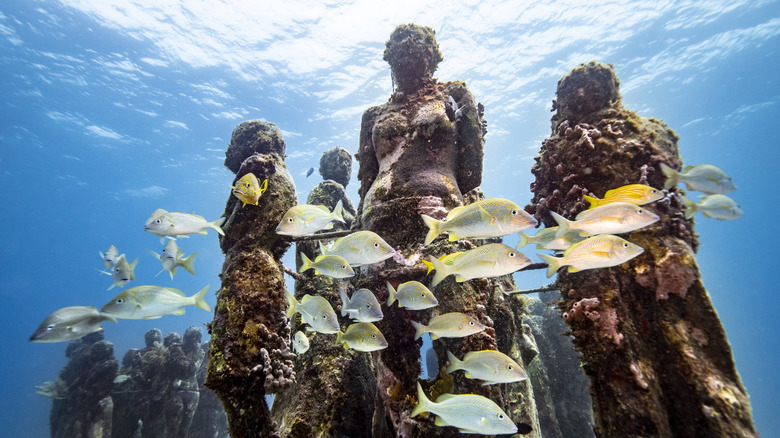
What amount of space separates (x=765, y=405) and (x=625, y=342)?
85505 millimetres

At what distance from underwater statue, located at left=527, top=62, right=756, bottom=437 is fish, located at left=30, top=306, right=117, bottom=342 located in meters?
5.69

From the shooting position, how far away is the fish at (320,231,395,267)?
3455mm

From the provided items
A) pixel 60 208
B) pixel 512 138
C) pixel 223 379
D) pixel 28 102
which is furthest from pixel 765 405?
pixel 60 208

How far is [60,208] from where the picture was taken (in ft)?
209

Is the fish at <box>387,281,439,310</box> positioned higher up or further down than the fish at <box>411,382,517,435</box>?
higher up

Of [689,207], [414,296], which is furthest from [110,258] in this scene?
[689,207]

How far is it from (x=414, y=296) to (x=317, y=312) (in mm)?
1415

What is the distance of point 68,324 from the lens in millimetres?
3600

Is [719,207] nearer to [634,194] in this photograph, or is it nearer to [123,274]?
[634,194]

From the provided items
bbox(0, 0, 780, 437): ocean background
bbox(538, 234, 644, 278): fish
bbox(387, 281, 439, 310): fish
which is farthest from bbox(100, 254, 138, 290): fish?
bbox(538, 234, 644, 278): fish

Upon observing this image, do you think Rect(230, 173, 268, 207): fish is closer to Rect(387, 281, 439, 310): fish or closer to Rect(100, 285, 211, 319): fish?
Rect(100, 285, 211, 319): fish

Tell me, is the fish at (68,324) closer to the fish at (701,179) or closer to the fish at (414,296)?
the fish at (414,296)

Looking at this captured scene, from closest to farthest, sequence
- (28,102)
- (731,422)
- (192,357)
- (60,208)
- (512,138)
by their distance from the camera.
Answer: (731,422), (192,357), (28,102), (512,138), (60,208)

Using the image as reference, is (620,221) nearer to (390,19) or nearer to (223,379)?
(223,379)
